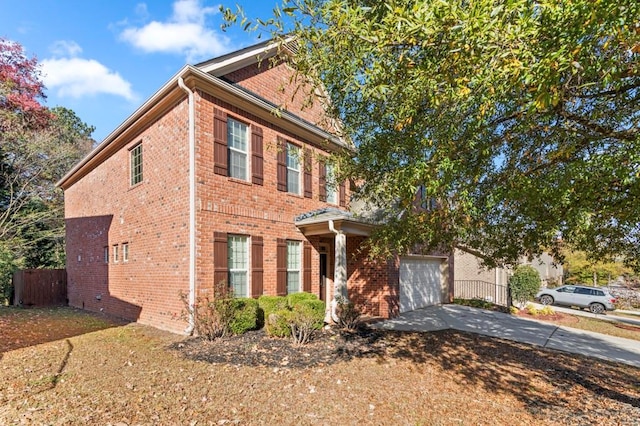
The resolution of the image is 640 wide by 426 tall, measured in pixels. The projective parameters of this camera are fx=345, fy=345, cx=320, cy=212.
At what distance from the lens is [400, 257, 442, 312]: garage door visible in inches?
497

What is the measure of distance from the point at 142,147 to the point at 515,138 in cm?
985

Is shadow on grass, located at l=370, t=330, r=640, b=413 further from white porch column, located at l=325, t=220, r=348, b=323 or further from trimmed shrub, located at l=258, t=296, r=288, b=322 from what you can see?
trimmed shrub, located at l=258, t=296, r=288, b=322

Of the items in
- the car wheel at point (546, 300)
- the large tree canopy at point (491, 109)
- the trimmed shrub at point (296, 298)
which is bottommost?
the car wheel at point (546, 300)

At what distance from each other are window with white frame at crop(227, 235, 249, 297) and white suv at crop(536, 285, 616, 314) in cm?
1796

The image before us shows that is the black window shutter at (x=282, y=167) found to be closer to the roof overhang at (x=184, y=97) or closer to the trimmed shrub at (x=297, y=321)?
the roof overhang at (x=184, y=97)

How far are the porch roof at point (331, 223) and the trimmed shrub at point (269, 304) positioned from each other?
2.46 m

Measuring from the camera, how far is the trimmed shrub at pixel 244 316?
8109 millimetres

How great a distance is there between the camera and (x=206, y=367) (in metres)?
6.11

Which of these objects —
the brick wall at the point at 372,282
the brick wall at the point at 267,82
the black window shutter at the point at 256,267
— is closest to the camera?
the black window shutter at the point at 256,267

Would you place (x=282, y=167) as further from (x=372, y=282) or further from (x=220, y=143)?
(x=372, y=282)

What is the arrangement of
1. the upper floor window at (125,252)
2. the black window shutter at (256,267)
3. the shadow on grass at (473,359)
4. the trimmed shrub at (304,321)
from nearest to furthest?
the shadow on grass at (473,359) → the trimmed shrub at (304,321) → the black window shutter at (256,267) → the upper floor window at (125,252)

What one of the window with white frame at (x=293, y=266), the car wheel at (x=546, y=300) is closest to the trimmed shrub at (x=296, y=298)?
the window with white frame at (x=293, y=266)

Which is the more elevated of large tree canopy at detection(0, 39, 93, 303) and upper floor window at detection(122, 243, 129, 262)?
large tree canopy at detection(0, 39, 93, 303)

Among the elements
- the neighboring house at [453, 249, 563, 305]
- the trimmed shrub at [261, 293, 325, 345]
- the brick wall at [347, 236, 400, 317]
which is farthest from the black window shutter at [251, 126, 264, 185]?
the neighboring house at [453, 249, 563, 305]
